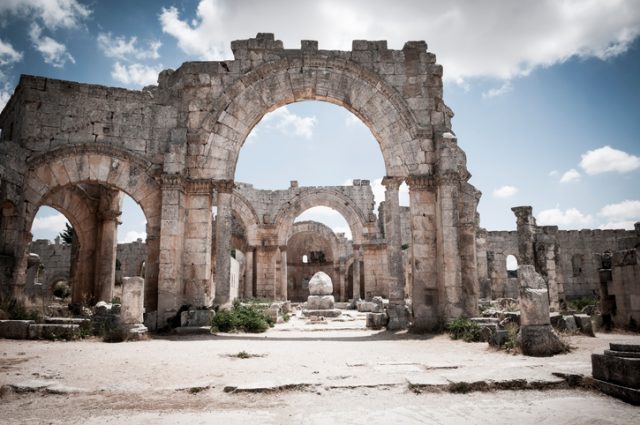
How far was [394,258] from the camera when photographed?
10.4 m

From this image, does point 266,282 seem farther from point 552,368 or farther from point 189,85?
point 552,368

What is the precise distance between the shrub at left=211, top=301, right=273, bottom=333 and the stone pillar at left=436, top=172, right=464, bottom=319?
14.6 ft

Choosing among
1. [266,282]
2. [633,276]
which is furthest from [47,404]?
[266,282]

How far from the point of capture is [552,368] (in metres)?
4.80

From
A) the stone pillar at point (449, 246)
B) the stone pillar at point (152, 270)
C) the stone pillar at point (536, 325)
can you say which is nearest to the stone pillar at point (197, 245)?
the stone pillar at point (152, 270)

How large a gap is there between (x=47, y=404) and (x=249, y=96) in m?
8.40

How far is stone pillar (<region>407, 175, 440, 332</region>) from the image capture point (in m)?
9.77

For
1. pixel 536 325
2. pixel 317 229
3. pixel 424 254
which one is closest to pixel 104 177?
pixel 424 254

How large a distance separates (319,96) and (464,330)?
22.0 ft

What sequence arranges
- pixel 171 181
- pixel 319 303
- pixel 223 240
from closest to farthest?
1. pixel 171 181
2. pixel 223 240
3. pixel 319 303

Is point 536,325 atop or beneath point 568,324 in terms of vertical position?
atop

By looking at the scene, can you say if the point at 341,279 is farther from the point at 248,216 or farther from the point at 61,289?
the point at 61,289

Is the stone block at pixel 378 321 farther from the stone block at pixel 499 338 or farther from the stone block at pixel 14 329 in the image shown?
the stone block at pixel 14 329

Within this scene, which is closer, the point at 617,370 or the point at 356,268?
the point at 617,370
